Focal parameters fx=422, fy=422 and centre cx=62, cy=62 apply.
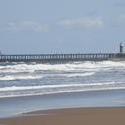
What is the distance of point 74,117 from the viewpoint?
33.8 ft

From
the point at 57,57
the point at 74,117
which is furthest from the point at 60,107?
the point at 57,57

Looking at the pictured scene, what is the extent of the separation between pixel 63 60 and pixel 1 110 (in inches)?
2038

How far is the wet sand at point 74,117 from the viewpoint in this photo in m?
Result: 9.61

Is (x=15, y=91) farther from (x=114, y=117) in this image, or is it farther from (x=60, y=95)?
(x=114, y=117)

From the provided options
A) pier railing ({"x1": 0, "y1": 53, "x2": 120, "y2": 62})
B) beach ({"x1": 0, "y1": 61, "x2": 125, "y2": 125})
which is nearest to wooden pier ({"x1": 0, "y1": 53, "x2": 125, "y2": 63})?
pier railing ({"x1": 0, "y1": 53, "x2": 120, "y2": 62})

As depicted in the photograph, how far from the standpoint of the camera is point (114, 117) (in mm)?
10188

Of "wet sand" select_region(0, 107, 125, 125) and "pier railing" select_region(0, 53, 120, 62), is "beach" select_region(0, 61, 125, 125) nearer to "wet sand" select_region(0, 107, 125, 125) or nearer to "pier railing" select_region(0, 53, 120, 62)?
"wet sand" select_region(0, 107, 125, 125)

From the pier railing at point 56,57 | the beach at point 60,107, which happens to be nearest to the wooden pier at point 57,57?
the pier railing at point 56,57

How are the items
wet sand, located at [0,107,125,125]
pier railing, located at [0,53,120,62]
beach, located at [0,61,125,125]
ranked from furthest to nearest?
pier railing, located at [0,53,120,62], beach, located at [0,61,125,125], wet sand, located at [0,107,125,125]

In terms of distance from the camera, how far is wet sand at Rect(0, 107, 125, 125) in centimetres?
961

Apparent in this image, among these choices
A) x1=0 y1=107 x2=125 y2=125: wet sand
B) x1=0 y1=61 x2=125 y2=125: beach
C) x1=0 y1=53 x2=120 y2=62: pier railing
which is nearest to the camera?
x1=0 y1=107 x2=125 y2=125: wet sand

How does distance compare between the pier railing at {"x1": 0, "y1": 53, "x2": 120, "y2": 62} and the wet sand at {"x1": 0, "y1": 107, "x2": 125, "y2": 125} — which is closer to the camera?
the wet sand at {"x1": 0, "y1": 107, "x2": 125, "y2": 125}

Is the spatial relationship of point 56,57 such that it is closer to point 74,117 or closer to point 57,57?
point 57,57

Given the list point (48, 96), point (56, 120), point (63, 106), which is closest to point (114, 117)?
point (56, 120)
